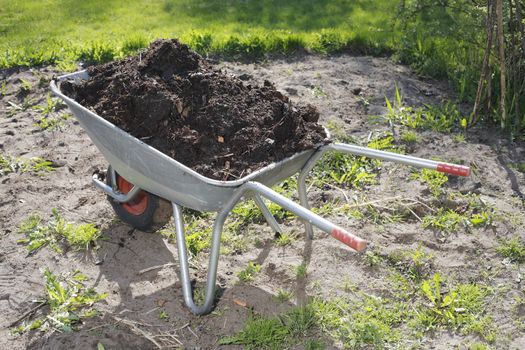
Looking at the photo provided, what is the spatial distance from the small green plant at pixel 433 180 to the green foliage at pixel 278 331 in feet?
4.68

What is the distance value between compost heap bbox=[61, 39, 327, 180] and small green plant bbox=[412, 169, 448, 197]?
122 cm

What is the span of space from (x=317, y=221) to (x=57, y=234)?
2067 mm

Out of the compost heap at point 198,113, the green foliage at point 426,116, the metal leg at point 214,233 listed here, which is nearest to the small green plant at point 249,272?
the metal leg at point 214,233

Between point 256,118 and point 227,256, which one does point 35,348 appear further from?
point 256,118

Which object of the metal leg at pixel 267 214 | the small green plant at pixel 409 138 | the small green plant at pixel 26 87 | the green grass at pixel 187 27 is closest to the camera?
the metal leg at pixel 267 214

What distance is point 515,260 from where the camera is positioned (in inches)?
145

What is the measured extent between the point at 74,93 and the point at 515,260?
2731mm

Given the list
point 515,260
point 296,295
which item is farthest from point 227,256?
point 515,260

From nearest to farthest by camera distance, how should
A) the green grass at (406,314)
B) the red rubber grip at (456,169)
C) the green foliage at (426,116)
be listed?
the red rubber grip at (456,169)
the green grass at (406,314)
the green foliage at (426,116)

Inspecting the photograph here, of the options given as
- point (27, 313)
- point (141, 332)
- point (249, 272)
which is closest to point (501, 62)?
point (249, 272)

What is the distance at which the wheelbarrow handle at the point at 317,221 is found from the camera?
7.63 ft

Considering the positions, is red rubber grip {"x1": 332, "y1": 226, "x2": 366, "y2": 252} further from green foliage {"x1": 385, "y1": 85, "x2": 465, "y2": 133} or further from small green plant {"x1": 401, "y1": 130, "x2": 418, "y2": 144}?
green foliage {"x1": 385, "y1": 85, "x2": 465, "y2": 133}

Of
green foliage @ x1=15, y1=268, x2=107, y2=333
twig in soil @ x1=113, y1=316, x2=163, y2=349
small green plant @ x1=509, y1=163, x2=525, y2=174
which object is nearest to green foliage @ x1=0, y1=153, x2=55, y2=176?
green foliage @ x1=15, y1=268, x2=107, y2=333

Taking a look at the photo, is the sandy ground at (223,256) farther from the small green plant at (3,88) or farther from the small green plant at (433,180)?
the small green plant at (3,88)
